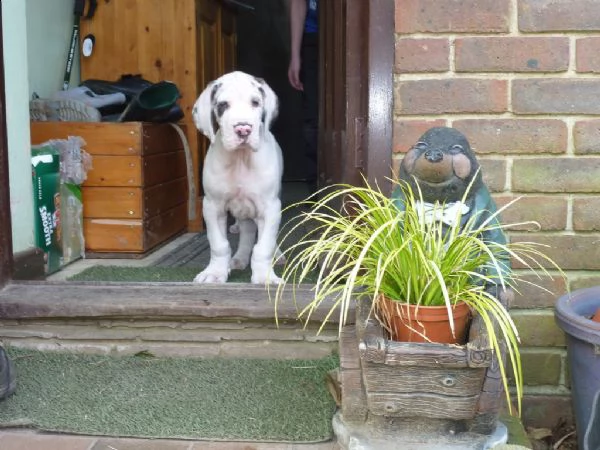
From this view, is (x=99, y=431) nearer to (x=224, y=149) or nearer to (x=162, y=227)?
(x=224, y=149)

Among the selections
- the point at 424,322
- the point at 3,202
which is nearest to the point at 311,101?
the point at 3,202

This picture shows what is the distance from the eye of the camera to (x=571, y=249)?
2281 mm

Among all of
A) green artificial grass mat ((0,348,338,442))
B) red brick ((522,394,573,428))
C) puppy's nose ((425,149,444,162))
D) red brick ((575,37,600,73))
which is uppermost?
red brick ((575,37,600,73))

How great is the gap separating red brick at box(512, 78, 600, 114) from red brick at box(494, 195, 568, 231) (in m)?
0.27

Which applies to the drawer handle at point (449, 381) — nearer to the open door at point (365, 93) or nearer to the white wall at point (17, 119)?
the open door at point (365, 93)

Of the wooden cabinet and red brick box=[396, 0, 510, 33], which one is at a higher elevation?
the wooden cabinet

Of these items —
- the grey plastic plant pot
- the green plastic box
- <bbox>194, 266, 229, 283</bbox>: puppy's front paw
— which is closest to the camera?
the grey plastic plant pot

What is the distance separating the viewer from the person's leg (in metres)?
6.46

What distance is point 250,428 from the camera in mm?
1942

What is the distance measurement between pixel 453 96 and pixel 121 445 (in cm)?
139

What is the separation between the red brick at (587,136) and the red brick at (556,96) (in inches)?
1.4

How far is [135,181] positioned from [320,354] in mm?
1562

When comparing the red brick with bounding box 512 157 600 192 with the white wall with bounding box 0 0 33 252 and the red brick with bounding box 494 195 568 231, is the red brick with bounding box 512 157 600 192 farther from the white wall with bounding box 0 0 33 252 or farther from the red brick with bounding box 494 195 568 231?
the white wall with bounding box 0 0 33 252

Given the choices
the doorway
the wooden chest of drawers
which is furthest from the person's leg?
the wooden chest of drawers
